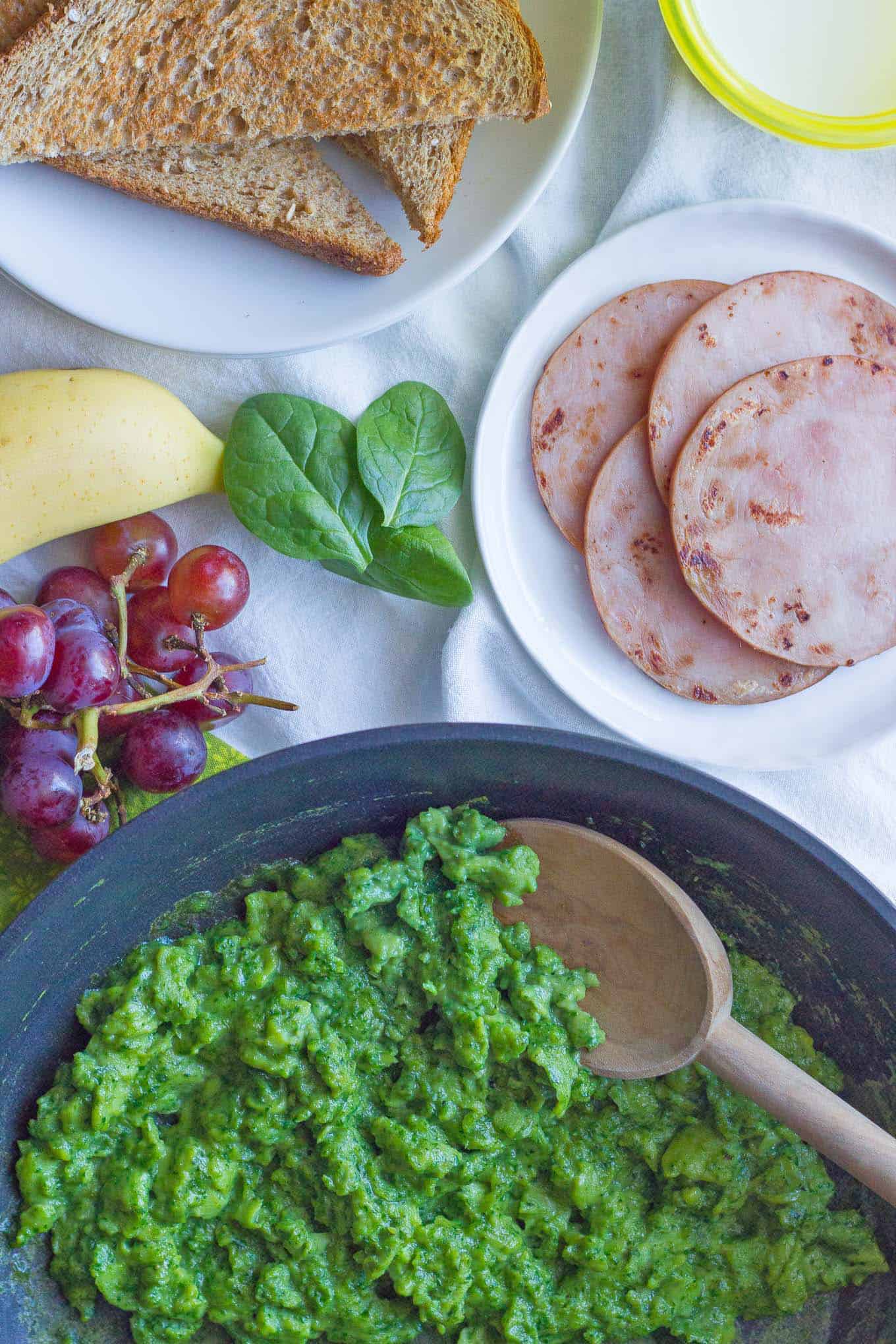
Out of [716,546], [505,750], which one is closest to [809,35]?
[716,546]

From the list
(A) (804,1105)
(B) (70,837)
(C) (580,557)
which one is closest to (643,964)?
(A) (804,1105)

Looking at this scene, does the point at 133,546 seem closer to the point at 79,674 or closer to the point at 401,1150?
the point at 79,674

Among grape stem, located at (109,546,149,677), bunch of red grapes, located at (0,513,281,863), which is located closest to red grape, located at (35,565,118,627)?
bunch of red grapes, located at (0,513,281,863)

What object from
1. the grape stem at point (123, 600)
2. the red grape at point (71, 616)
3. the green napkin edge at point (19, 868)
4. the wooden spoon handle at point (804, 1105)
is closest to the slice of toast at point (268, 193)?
the grape stem at point (123, 600)

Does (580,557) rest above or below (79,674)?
below

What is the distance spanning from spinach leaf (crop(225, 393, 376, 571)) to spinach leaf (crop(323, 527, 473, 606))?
0.03m

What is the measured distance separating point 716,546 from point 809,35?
0.89 m

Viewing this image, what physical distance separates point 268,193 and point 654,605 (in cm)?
96

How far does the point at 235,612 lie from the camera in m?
2.00

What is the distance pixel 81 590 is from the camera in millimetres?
1988

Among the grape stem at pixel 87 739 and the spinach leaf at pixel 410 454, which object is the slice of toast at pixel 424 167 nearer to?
the spinach leaf at pixel 410 454

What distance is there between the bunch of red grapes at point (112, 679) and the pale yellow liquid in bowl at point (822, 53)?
1236 millimetres

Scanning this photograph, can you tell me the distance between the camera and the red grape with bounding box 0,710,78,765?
1854 millimetres

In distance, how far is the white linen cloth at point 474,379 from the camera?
2.05 m
